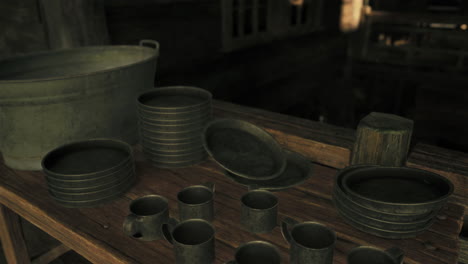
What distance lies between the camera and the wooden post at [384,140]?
5.08 ft

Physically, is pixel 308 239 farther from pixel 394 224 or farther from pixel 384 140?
pixel 384 140

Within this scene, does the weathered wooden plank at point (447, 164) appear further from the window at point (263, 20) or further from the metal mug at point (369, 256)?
the window at point (263, 20)

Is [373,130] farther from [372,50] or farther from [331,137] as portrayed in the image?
[372,50]

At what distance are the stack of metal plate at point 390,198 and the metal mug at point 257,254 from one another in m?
0.37

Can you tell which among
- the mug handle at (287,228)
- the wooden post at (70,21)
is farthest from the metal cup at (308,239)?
the wooden post at (70,21)

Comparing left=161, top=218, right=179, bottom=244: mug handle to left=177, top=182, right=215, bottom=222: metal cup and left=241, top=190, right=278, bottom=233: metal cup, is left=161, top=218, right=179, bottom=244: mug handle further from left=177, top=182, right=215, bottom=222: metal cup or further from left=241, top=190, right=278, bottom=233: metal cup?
left=241, top=190, right=278, bottom=233: metal cup

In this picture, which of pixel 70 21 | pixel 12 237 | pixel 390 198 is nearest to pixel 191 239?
pixel 390 198

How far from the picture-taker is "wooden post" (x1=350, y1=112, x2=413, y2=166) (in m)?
1.55

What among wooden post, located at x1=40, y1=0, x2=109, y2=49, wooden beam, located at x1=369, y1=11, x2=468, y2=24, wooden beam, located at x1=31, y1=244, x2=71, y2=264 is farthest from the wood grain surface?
wooden beam, located at x1=369, y1=11, x2=468, y2=24

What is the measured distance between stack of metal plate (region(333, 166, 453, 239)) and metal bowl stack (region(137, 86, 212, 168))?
0.73 meters

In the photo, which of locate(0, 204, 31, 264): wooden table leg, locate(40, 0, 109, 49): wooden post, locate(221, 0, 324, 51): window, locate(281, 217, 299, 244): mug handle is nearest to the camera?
locate(281, 217, 299, 244): mug handle

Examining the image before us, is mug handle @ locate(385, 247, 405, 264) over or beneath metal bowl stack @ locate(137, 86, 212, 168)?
beneath

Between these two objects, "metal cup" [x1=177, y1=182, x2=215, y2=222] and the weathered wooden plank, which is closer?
"metal cup" [x1=177, y1=182, x2=215, y2=222]

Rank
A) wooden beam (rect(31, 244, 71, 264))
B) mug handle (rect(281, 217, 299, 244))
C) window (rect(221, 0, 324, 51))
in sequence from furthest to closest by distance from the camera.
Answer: window (rect(221, 0, 324, 51)) → wooden beam (rect(31, 244, 71, 264)) → mug handle (rect(281, 217, 299, 244))
